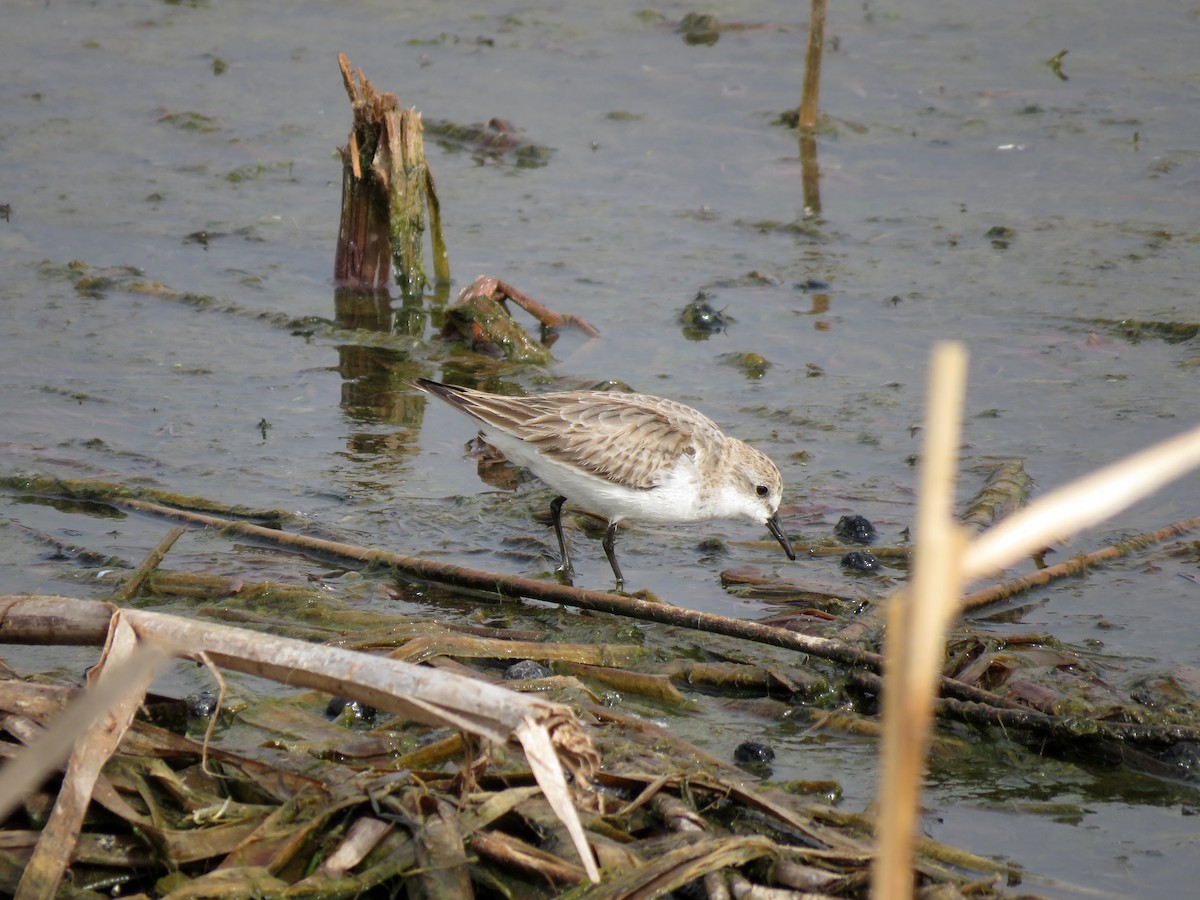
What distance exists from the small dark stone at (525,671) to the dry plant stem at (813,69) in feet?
26.2

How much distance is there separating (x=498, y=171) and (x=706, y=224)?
2.08 metres

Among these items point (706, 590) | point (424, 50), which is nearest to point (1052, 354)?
point (706, 590)

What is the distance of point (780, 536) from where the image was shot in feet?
22.3

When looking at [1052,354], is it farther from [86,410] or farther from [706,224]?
[86,410]

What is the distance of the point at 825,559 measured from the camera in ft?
22.2

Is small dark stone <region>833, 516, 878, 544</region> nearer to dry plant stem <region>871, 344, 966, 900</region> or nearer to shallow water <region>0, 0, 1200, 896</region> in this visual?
shallow water <region>0, 0, 1200, 896</region>

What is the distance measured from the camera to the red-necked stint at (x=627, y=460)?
664 cm

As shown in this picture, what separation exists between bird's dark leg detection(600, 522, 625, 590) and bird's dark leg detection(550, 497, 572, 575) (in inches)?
7.7

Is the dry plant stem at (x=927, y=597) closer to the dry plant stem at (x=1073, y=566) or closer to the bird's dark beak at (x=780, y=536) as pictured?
the dry plant stem at (x=1073, y=566)

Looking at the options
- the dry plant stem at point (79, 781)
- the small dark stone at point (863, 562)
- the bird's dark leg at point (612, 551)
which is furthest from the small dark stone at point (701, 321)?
the dry plant stem at point (79, 781)

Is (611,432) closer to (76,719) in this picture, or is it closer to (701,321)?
(701,321)

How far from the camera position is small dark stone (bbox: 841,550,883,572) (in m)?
6.49

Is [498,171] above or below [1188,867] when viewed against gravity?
above

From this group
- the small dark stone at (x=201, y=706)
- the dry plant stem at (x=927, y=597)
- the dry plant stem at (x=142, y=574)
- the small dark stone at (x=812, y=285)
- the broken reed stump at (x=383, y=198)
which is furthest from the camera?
the small dark stone at (x=812, y=285)
